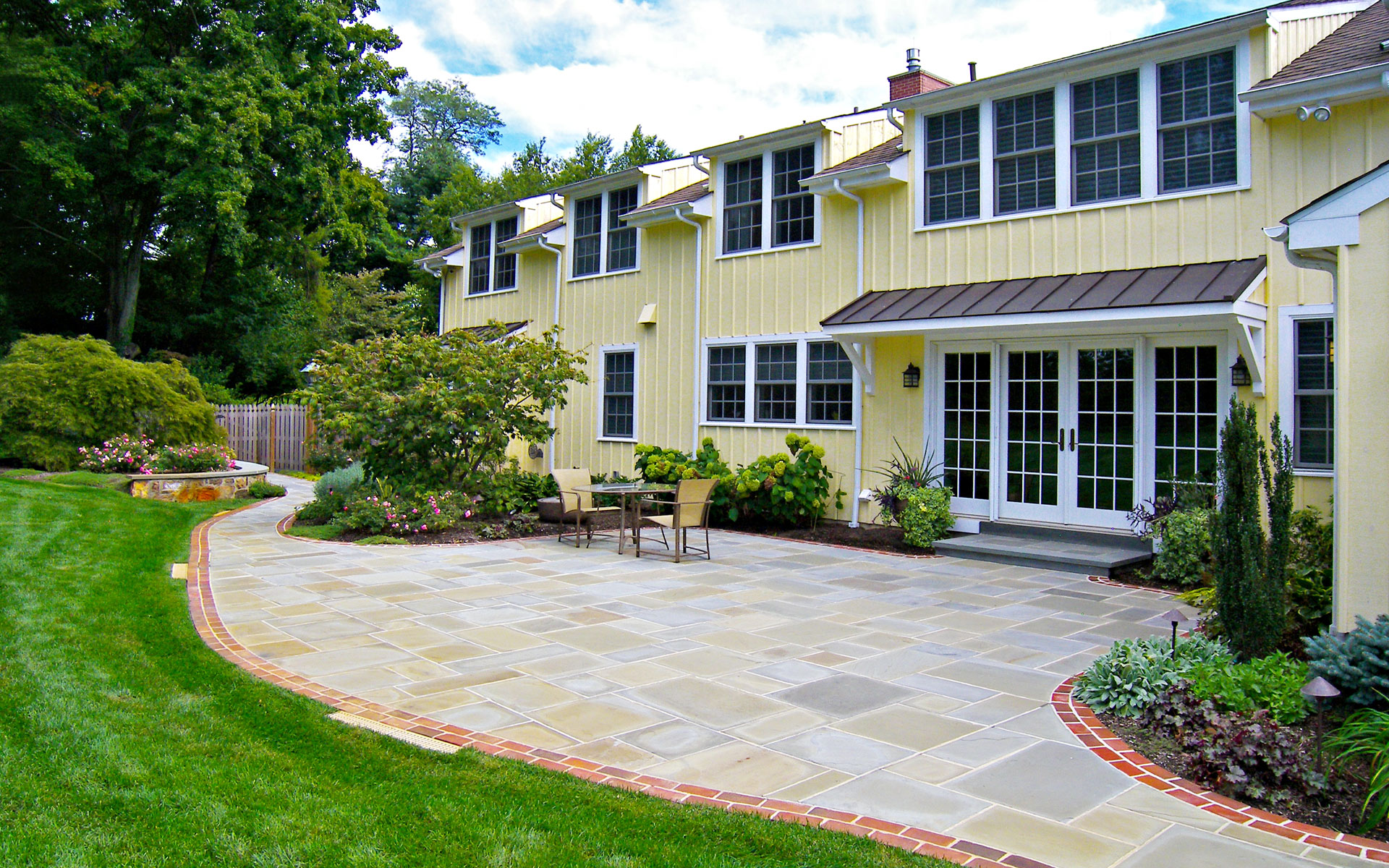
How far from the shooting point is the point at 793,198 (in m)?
13.7

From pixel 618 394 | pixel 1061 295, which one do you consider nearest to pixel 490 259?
pixel 618 394

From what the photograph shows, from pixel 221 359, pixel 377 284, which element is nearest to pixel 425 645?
pixel 221 359

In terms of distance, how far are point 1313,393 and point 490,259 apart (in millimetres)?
15449

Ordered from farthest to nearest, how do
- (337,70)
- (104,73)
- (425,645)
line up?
(337,70), (104,73), (425,645)

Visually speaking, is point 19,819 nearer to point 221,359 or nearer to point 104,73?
point 104,73

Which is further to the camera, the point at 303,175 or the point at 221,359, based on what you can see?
the point at 221,359

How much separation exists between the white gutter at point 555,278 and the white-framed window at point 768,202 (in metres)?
4.33

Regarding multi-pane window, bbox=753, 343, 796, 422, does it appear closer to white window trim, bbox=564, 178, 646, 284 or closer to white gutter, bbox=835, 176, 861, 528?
white gutter, bbox=835, 176, 861, 528

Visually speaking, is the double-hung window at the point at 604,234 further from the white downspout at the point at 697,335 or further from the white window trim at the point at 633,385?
the white downspout at the point at 697,335

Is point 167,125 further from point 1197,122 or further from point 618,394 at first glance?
point 1197,122

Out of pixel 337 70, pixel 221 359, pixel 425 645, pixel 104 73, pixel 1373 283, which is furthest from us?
pixel 221 359

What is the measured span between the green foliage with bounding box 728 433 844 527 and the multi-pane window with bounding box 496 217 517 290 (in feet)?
27.5

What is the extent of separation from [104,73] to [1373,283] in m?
24.4

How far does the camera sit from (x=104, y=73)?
20906mm
